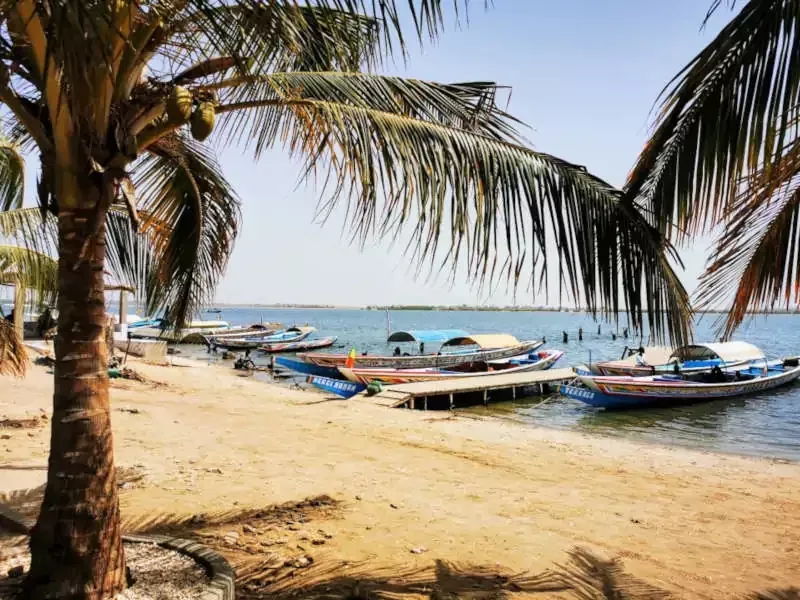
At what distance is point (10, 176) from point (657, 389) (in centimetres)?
2017

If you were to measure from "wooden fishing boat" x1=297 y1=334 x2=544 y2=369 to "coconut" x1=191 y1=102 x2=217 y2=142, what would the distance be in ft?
81.3

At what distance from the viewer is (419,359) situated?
3078 centimetres

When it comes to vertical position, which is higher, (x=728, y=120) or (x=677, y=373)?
(x=728, y=120)

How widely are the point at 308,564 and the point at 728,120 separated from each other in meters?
4.19

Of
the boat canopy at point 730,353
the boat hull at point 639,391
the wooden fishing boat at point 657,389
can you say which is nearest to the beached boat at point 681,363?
the boat canopy at point 730,353

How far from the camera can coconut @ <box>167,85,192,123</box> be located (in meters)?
2.93

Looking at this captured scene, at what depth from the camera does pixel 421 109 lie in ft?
11.2

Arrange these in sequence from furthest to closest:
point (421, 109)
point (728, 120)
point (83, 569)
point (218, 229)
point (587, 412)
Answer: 1. point (587, 412)
2. point (218, 229)
3. point (421, 109)
4. point (83, 569)
5. point (728, 120)

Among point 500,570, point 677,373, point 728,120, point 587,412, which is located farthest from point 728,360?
point 728,120

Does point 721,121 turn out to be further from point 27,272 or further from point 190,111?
point 27,272

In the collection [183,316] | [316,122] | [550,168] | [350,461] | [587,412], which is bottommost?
[587,412]

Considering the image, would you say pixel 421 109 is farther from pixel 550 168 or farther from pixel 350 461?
pixel 350 461

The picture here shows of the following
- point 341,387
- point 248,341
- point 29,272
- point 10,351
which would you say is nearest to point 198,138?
point 10,351

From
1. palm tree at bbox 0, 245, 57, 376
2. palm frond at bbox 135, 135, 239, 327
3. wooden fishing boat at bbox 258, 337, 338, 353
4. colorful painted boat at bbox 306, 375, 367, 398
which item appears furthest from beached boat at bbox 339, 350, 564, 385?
wooden fishing boat at bbox 258, 337, 338, 353
